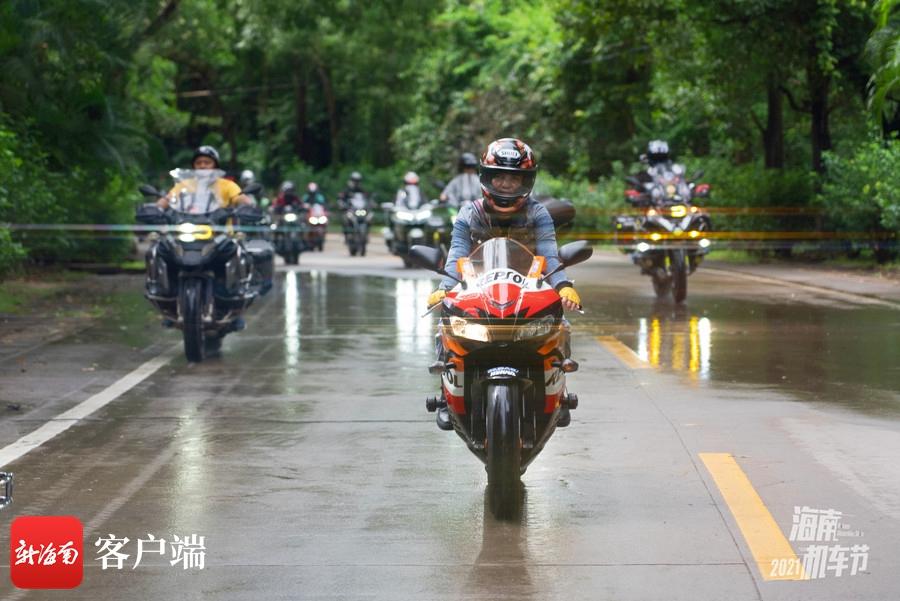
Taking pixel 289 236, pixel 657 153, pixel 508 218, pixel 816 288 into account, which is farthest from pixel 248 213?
pixel 289 236

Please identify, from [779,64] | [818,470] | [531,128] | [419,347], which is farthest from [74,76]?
[531,128]

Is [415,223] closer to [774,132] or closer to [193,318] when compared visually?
[774,132]

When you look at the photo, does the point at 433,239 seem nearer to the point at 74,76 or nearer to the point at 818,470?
the point at 74,76

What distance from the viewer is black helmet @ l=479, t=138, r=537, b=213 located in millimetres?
8680

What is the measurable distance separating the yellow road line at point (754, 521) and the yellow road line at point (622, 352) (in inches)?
191

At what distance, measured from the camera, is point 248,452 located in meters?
9.77

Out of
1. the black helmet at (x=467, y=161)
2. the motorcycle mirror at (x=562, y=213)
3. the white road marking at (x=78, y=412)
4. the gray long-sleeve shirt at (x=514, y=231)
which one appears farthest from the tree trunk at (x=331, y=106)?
the gray long-sleeve shirt at (x=514, y=231)

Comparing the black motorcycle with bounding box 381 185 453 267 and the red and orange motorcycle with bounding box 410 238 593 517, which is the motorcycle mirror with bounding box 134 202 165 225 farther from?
the black motorcycle with bounding box 381 185 453 267

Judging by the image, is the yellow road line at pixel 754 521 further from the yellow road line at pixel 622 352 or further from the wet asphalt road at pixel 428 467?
the yellow road line at pixel 622 352

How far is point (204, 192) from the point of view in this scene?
15.6 meters

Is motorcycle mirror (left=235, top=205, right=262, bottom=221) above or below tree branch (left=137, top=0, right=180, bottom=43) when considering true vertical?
below

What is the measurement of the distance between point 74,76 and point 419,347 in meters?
9.78

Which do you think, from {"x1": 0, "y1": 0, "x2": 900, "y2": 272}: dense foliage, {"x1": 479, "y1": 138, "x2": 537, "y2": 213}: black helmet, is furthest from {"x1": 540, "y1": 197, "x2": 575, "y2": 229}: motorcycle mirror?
{"x1": 0, "y1": 0, "x2": 900, "y2": 272}: dense foliage

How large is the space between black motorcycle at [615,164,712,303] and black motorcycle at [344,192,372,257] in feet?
54.7
